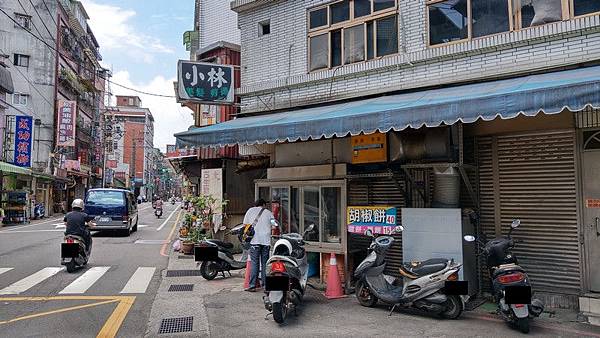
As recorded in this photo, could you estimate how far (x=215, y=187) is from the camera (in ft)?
43.4

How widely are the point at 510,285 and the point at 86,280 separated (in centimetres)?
826

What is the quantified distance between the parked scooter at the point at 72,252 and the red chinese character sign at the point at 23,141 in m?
21.4

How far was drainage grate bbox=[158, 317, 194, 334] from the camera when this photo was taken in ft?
19.2

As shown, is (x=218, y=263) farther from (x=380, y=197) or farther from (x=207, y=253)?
(x=380, y=197)

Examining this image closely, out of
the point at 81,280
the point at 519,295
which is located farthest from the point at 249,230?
the point at 519,295

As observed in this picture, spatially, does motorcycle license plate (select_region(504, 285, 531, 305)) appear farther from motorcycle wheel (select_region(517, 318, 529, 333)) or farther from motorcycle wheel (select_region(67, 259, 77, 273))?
motorcycle wheel (select_region(67, 259, 77, 273))

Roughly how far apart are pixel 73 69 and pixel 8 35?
9.28 meters

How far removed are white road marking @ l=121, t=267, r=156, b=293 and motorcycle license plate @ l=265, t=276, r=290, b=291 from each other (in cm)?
351

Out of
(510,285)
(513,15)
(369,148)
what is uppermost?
(513,15)

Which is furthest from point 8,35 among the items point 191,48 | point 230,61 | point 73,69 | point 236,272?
point 236,272

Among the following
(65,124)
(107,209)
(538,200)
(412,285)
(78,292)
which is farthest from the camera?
(65,124)

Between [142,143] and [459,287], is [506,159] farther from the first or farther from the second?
[142,143]

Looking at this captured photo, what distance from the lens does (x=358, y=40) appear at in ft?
31.4

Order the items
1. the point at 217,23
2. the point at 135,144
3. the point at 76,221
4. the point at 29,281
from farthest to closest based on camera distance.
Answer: the point at 135,144 < the point at 217,23 < the point at 76,221 < the point at 29,281
